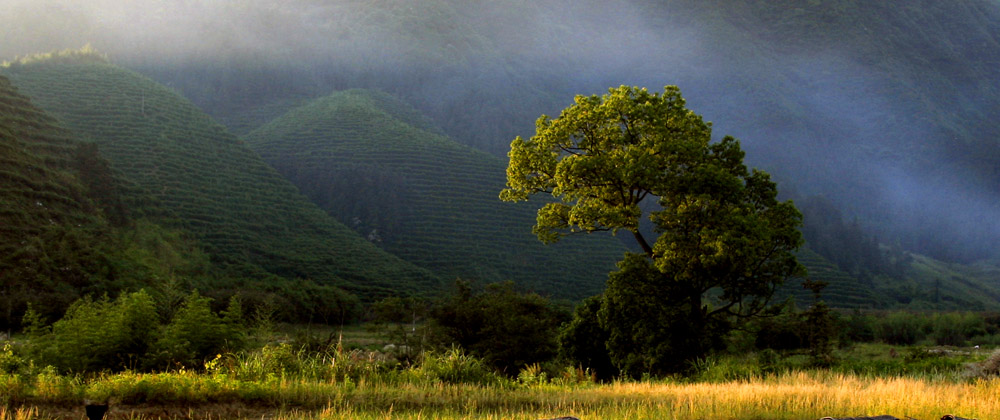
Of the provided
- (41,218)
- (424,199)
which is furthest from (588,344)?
(424,199)

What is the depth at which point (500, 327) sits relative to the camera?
79.5 ft

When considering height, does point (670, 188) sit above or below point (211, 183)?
below

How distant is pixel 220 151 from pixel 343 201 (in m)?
16.0

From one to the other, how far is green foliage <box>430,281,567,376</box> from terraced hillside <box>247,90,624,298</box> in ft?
140

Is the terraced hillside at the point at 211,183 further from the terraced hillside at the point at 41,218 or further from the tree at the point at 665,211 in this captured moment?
the tree at the point at 665,211

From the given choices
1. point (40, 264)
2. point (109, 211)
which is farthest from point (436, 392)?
point (109, 211)

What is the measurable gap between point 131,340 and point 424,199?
7637 centimetres

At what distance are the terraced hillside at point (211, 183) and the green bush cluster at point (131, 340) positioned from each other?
44.3 meters

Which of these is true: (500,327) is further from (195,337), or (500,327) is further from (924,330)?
(924,330)

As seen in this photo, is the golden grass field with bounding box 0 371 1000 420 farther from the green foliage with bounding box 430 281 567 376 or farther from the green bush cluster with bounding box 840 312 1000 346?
the green bush cluster with bounding box 840 312 1000 346

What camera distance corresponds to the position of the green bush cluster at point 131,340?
40.2 ft

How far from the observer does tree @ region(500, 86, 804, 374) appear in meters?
18.3

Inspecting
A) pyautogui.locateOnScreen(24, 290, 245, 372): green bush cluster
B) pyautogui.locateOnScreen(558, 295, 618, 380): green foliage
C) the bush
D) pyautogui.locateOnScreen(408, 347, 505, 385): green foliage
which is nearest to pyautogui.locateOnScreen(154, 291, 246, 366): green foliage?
pyautogui.locateOnScreen(24, 290, 245, 372): green bush cluster

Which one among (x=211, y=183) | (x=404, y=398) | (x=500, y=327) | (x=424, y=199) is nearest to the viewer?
(x=404, y=398)
